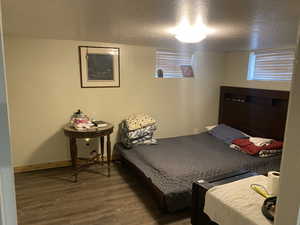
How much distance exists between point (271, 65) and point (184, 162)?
2255 mm

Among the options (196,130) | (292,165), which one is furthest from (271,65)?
(292,165)

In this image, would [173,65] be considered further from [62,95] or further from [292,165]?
[292,165]

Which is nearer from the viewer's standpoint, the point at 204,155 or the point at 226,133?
the point at 204,155

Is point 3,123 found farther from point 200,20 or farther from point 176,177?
point 176,177

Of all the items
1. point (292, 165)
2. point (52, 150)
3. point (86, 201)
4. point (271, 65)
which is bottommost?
point (86, 201)

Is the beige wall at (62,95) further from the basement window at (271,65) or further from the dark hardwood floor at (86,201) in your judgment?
the basement window at (271,65)

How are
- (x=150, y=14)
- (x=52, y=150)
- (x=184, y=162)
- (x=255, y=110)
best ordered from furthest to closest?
(x=255, y=110), (x=52, y=150), (x=184, y=162), (x=150, y=14)

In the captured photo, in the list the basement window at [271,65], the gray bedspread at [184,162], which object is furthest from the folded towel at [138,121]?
the basement window at [271,65]

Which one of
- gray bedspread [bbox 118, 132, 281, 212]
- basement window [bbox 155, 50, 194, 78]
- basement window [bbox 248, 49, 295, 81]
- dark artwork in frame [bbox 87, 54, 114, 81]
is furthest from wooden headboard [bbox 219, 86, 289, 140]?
dark artwork in frame [bbox 87, 54, 114, 81]

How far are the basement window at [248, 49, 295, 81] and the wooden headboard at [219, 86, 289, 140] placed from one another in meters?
0.26

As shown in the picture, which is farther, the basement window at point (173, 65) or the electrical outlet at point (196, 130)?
the electrical outlet at point (196, 130)

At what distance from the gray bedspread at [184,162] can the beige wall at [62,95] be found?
658 millimetres

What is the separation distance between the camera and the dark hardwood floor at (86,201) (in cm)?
219

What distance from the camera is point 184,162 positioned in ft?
9.18
